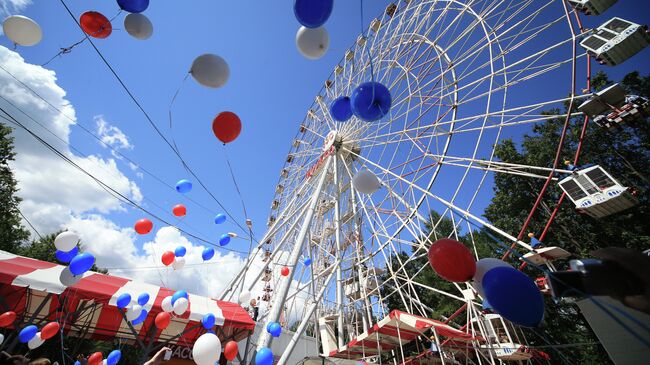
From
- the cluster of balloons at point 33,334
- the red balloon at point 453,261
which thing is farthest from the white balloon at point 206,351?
the red balloon at point 453,261

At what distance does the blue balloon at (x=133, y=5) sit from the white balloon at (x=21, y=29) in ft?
3.99

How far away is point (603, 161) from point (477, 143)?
495 inches

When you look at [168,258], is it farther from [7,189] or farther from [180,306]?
[7,189]

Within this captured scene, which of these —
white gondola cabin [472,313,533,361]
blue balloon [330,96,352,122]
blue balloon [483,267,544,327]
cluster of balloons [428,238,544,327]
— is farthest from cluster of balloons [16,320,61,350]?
white gondola cabin [472,313,533,361]

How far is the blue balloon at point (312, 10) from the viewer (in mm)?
3145

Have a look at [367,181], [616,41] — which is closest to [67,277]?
[367,181]

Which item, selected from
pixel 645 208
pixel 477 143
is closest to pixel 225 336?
pixel 477 143

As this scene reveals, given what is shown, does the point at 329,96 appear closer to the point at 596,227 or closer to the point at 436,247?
the point at 436,247

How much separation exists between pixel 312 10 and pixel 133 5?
7.16 feet

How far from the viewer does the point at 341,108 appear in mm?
5340

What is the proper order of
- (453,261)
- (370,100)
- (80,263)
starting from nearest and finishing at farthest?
(453,261) < (370,100) < (80,263)

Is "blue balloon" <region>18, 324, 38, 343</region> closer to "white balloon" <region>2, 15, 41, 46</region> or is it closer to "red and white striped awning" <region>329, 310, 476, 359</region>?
"white balloon" <region>2, 15, 41, 46</region>

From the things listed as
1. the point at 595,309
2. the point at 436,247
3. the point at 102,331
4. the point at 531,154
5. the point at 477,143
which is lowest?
the point at 595,309

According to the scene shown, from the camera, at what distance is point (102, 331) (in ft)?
24.1
